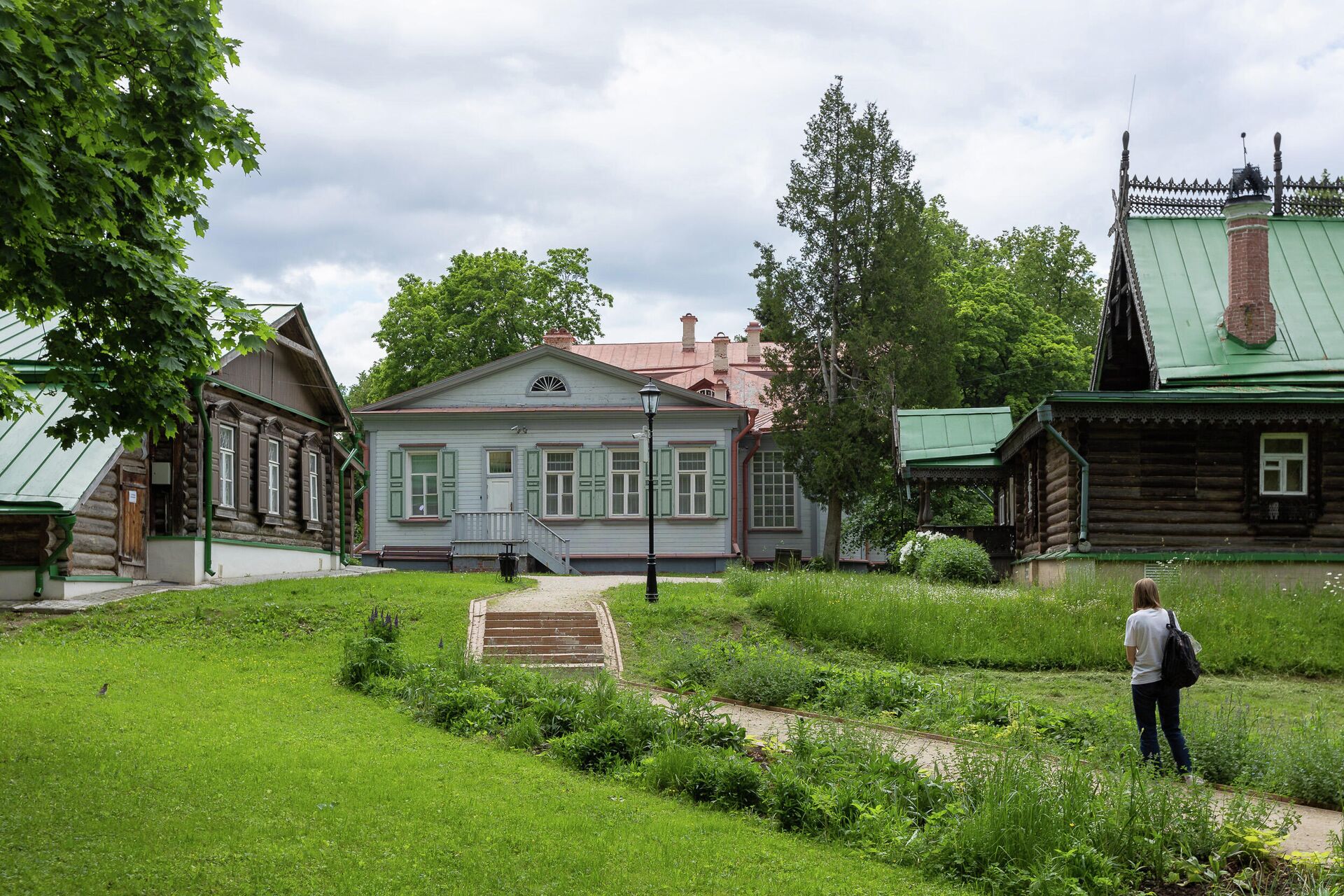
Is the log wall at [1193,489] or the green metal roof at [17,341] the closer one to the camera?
the log wall at [1193,489]

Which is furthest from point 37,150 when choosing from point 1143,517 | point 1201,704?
point 1143,517

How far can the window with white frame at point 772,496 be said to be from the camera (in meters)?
39.2

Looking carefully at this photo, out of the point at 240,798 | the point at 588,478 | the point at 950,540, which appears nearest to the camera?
the point at 240,798

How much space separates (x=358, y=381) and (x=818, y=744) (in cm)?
7041

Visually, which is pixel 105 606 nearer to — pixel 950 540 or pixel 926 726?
pixel 926 726

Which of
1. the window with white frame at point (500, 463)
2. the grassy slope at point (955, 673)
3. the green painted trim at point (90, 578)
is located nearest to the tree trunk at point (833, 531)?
the window with white frame at point (500, 463)

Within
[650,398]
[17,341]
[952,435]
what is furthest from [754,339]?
[17,341]

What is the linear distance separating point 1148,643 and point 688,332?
44.4m

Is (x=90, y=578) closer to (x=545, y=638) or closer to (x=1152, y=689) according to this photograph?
(x=545, y=638)

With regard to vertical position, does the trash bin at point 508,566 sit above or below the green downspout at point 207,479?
below

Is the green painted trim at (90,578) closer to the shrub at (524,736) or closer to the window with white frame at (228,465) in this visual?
the window with white frame at (228,465)

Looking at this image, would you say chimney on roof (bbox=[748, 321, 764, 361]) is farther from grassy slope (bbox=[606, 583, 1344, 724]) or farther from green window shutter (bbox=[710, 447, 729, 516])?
grassy slope (bbox=[606, 583, 1344, 724])

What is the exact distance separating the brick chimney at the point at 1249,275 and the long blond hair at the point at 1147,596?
1499 centimetres

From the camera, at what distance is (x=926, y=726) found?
37.5 ft
